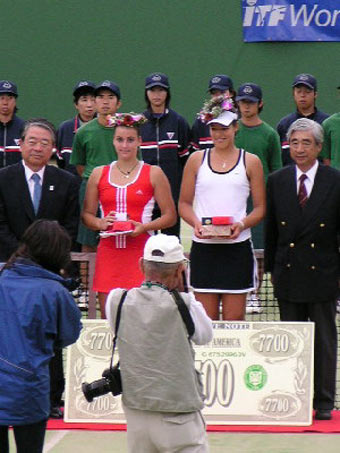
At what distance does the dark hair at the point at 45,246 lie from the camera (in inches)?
215

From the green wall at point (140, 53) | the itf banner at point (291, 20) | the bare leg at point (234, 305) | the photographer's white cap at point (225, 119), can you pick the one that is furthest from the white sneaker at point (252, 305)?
the green wall at point (140, 53)

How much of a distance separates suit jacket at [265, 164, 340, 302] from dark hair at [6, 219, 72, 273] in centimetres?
242

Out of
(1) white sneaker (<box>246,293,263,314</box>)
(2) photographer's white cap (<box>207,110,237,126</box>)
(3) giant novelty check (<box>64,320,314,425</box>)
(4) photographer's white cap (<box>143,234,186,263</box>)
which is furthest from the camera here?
(1) white sneaker (<box>246,293,263,314</box>)

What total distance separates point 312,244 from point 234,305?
2.29ft

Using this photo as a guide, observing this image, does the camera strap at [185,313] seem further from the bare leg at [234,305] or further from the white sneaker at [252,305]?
the white sneaker at [252,305]

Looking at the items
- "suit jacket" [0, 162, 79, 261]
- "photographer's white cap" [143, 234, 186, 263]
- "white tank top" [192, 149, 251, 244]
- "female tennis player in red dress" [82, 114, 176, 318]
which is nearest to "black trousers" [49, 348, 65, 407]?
"female tennis player in red dress" [82, 114, 176, 318]

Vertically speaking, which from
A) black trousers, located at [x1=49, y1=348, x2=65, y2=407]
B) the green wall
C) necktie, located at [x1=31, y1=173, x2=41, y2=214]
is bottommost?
black trousers, located at [x1=49, y1=348, x2=65, y2=407]

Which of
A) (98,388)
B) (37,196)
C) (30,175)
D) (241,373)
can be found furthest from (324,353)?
(98,388)

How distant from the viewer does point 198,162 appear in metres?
7.90

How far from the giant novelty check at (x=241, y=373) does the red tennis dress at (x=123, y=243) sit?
375 mm

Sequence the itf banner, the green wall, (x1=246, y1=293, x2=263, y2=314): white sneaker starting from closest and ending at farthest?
(x1=246, y1=293, x2=263, y2=314): white sneaker
the itf banner
the green wall

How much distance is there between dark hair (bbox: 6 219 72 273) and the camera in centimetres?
546

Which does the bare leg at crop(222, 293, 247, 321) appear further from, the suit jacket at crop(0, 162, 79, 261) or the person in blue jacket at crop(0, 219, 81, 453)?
the person in blue jacket at crop(0, 219, 81, 453)

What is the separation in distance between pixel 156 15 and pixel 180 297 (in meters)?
15.8
